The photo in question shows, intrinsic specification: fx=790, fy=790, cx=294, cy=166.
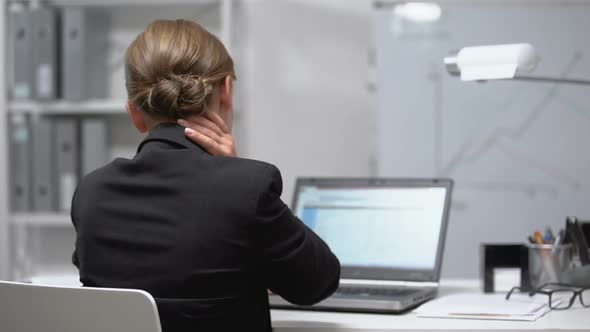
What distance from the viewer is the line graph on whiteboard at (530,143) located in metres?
2.98

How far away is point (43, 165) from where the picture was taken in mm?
3047

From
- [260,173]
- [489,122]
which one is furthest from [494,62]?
[489,122]

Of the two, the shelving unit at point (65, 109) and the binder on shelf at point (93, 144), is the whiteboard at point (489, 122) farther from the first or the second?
the binder on shelf at point (93, 144)

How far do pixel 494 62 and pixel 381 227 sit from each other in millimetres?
431

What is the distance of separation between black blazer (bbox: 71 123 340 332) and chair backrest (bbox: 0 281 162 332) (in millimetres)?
107

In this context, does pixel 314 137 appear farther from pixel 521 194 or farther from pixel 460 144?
pixel 521 194

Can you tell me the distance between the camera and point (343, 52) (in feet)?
10.8

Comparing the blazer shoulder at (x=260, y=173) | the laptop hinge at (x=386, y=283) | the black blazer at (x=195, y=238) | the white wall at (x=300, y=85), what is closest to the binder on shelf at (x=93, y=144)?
the white wall at (x=300, y=85)

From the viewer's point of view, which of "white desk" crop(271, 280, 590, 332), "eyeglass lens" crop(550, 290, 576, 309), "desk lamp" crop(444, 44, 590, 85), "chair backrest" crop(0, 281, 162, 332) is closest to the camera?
"chair backrest" crop(0, 281, 162, 332)

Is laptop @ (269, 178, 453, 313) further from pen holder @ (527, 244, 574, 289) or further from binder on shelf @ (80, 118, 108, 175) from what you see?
binder on shelf @ (80, 118, 108, 175)

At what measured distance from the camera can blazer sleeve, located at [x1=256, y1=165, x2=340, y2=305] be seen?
1.22 metres

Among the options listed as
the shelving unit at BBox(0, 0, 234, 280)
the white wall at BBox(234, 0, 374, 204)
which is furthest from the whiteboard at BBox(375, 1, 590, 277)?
the shelving unit at BBox(0, 0, 234, 280)

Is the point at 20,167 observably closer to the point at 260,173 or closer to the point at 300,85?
the point at 300,85

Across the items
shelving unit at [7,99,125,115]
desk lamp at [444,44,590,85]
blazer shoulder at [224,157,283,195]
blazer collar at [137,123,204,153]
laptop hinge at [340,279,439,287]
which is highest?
desk lamp at [444,44,590,85]
